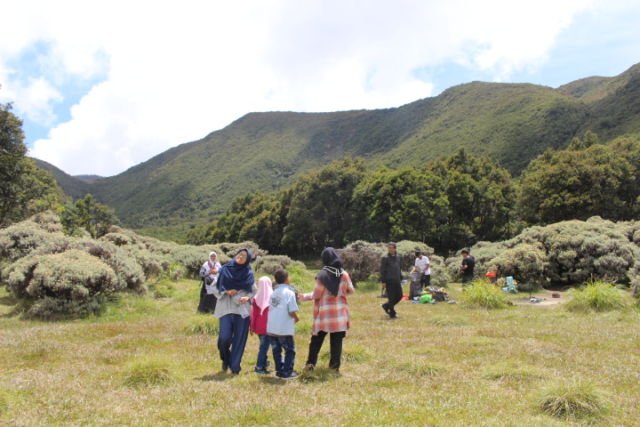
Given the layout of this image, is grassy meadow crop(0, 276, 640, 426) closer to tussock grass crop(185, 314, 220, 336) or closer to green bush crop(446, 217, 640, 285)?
tussock grass crop(185, 314, 220, 336)

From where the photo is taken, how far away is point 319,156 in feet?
572

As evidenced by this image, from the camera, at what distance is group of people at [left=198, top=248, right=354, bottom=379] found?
717 centimetres

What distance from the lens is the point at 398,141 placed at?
146125mm

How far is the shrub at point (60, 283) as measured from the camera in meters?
12.7

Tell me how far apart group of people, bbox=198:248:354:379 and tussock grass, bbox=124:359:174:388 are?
1.01 metres

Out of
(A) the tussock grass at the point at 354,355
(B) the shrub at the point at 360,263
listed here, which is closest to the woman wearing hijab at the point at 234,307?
(A) the tussock grass at the point at 354,355

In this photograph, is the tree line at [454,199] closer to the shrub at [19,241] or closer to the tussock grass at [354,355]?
the shrub at [19,241]

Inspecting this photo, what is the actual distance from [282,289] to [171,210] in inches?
6052

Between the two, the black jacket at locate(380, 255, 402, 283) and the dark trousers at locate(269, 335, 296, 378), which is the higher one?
the black jacket at locate(380, 255, 402, 283)

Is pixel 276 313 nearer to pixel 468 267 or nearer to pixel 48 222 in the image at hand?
pixel 468 267

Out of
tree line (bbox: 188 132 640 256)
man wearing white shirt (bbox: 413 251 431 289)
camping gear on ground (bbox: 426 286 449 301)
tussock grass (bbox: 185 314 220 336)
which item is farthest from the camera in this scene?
tree line (bbox: 188 132 640 256)

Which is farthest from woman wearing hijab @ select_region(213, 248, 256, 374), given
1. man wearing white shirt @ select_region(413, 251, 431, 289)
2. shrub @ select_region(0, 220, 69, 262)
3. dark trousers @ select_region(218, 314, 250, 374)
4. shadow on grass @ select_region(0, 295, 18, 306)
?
shrub @ select_region(0, 220, 69, 262)

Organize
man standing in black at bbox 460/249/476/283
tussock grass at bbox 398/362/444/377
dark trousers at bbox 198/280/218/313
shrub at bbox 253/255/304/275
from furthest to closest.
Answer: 1. shrub at bbox 253/255/304/275
2. man standing in black at bbox 460/249/476/283
3. dark trousers at bbox 198/280/218/313
4. tussock grass at bbox 398/362/444/377

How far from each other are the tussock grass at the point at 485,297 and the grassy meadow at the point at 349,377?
10.1ft
